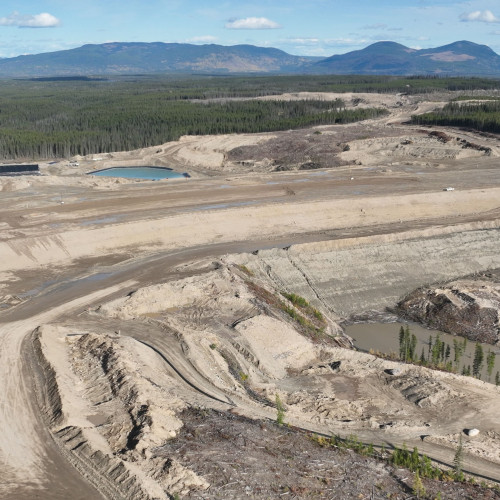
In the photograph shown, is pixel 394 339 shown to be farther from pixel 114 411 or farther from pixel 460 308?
pixel 114 411

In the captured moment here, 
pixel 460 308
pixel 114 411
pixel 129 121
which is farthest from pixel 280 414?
pixel 129 121

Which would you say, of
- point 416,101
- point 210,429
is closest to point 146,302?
point 210,429

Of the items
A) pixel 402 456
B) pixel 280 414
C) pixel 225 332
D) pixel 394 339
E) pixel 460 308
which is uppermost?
pixel 280 414

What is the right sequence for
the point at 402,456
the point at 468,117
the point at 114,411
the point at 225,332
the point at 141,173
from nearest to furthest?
the point at 402,456 < the point at 114,411 < the point at 225,332 < the point at 141,173 < the point at 468,117

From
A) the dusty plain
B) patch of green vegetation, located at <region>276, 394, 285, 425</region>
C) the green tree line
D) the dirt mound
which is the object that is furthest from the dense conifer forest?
patch of green vegetation, located at <region>276, 394, 285, 425</region>

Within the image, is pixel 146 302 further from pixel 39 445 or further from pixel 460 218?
pixel 460 218

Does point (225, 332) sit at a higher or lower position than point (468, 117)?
lower

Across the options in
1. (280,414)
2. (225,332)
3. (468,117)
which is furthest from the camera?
(468,117)

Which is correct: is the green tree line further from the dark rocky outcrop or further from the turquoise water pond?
the dark rocky outcrop
